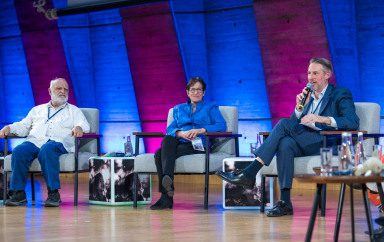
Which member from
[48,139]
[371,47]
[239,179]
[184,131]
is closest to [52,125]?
[48,139]

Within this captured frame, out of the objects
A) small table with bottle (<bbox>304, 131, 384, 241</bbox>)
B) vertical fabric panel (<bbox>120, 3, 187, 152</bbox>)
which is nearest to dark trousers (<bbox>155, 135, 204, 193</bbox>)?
small table with bottle (<bbox>304, 131, 384, 241</bbox>)

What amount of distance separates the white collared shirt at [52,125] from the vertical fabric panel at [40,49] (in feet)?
13.3

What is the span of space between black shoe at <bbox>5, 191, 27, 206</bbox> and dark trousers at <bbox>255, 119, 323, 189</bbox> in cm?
231

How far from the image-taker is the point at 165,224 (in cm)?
590

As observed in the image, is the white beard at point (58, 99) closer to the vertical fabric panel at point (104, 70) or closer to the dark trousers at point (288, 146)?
the dark trousers at point (288, 146)

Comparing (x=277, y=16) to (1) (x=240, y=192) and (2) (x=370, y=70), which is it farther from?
(1) (x=240, y=192)

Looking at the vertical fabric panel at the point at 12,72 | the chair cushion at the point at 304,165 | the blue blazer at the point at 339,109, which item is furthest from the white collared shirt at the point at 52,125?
the vertical fabric panel at the point at 12,72

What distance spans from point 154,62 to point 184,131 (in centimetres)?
404

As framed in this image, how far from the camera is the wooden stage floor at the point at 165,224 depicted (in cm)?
517

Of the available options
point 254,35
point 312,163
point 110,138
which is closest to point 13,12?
point 110,138

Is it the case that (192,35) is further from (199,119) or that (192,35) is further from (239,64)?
(199,119)

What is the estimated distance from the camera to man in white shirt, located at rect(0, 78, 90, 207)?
747 cm

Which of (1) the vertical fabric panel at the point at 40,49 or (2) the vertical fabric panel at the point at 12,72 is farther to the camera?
(2) the vertical fabric panel at the point at 12,72

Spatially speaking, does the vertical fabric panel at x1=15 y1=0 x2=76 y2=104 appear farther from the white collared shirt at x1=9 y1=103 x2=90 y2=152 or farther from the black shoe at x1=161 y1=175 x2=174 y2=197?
the black shoe at x1=161 y1=175 x2=174 y2=197
